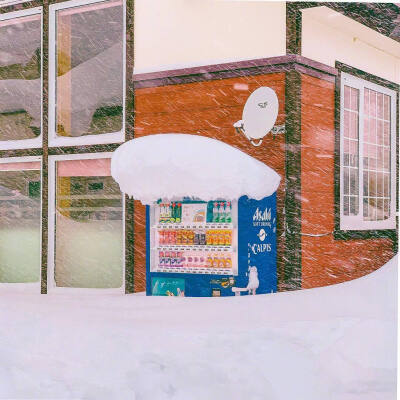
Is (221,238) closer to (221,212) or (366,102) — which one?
(221,212)

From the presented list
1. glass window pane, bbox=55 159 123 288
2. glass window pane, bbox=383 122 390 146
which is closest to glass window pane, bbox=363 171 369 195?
glass window pane, bbox=383 122 390 146

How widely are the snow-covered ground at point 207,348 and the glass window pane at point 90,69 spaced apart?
329 centimetres

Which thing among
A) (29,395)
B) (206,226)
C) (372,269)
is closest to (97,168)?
(206,226)

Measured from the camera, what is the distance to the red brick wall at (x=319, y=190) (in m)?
9.12

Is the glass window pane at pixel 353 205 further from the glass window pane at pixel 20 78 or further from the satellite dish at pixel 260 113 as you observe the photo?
the glass window pane at pixel 20 78

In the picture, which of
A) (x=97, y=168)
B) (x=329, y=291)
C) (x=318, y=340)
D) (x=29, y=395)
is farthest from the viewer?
(x=97, y=168)

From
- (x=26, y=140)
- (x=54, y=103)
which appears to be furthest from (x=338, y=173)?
(x=26, y=140)

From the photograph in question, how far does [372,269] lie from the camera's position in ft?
35.2

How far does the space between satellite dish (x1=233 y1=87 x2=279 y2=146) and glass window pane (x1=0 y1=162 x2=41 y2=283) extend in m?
3.98

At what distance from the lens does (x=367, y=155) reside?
35.8 feet

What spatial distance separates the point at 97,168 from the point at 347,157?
405cm

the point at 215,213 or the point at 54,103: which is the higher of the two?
the point at 54,103

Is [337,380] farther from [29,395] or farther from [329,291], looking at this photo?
[329,291]

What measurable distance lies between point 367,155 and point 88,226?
4.88m
